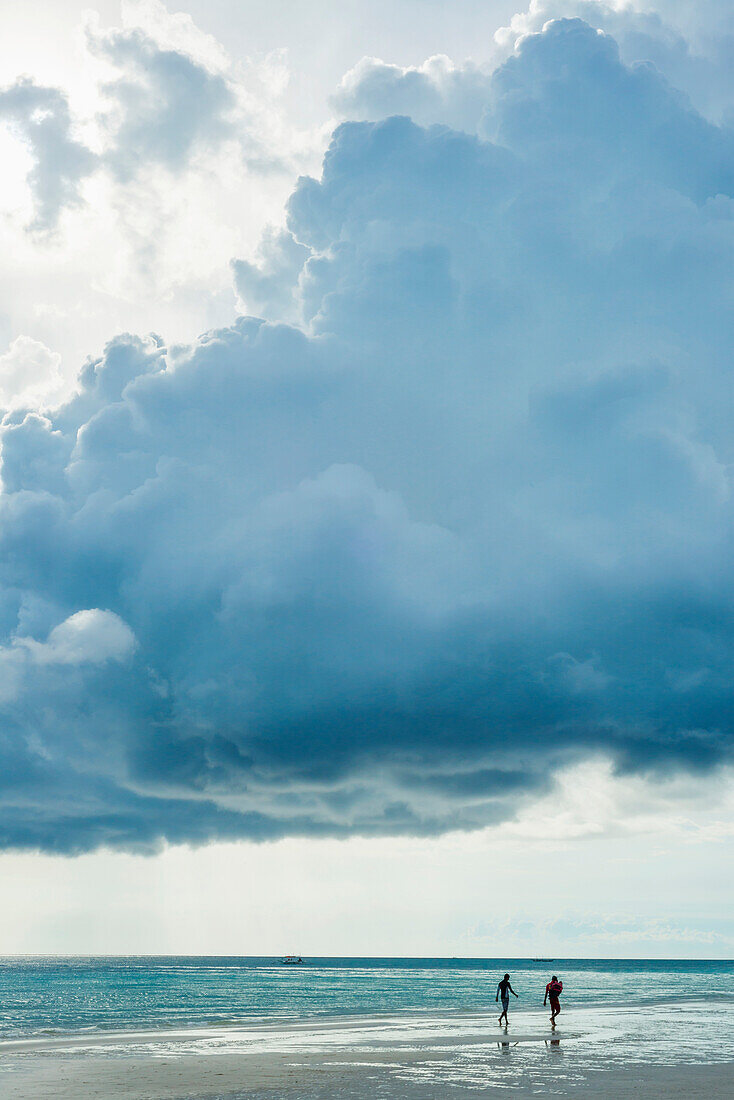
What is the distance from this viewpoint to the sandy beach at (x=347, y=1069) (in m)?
32.8

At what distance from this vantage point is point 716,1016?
77.1 meters

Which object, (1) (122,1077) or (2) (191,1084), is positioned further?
(1) (122,1077)

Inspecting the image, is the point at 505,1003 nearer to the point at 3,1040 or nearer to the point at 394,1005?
the point at 3,1040

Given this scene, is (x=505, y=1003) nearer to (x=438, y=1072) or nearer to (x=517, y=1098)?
(x=438, y=1072)

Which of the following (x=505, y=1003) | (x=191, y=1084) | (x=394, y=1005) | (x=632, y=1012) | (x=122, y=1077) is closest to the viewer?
(x=191, y=1084)

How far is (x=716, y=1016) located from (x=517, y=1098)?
56353 millimetres

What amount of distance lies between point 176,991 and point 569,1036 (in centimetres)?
10550

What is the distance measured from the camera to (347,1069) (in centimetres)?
4047

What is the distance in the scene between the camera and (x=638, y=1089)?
3197 centimetres

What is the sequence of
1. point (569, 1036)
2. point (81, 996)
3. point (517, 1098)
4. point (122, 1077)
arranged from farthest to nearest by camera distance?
point (81, 996), point (569, 1036), point (122, 1077), point (517, 1098)

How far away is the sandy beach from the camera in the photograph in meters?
32.8

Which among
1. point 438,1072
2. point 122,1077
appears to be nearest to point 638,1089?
point 438,1072

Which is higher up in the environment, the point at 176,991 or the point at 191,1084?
the point at 191,1084

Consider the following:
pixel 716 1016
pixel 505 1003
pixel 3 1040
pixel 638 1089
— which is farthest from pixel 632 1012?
pixel 638 1089
